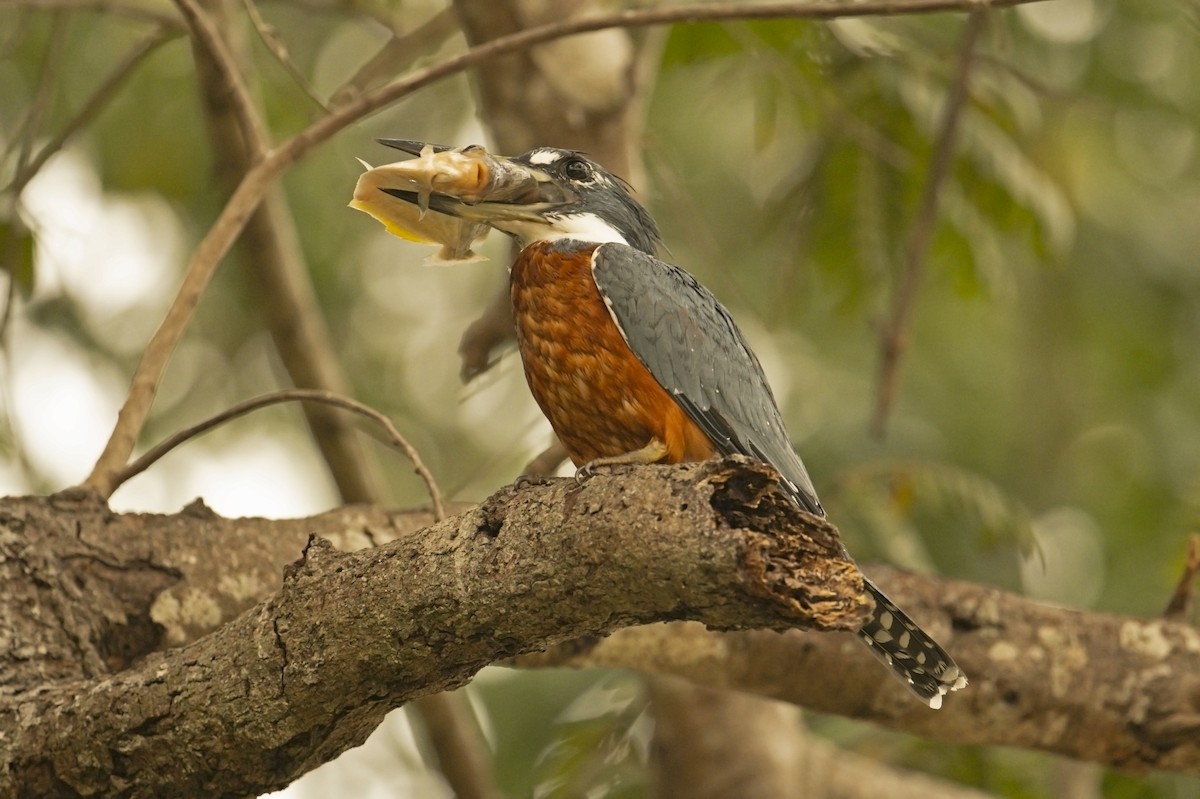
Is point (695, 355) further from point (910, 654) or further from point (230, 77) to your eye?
point (230, 77)

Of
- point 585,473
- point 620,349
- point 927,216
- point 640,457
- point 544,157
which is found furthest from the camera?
point 927,216

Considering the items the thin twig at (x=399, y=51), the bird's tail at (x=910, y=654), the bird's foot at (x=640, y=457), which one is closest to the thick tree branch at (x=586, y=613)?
the bird's tail at (x=910, y=654)

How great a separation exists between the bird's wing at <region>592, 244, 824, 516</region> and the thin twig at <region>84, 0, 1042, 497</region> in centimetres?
68

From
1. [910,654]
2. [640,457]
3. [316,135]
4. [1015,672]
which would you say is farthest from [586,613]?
[1015,672]

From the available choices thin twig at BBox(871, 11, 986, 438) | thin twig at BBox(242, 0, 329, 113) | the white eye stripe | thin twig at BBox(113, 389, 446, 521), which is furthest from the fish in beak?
thin twig at BBox(871, 11, 986, 438)

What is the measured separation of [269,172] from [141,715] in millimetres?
1754

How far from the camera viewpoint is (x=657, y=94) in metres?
10.0

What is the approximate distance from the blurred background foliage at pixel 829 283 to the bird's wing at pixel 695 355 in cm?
118

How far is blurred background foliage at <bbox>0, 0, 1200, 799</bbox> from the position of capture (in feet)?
19.9

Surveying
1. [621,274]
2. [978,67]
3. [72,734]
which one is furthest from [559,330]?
[978,67]

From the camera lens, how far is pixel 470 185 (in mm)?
4273

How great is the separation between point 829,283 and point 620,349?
3.36 m

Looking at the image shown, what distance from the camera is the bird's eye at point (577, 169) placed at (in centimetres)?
474

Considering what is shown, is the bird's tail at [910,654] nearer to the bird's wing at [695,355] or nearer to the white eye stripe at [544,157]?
the bird's wing at [695,355]
